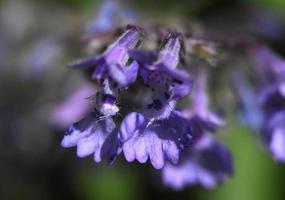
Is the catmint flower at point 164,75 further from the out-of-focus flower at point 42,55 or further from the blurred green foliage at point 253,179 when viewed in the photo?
the out-of-focus flower at point 42,55

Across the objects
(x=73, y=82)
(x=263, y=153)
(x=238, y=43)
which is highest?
(x=238, y=43)

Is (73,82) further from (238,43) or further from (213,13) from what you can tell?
(238,43)

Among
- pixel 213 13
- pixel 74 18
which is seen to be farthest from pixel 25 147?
pixel 213 13

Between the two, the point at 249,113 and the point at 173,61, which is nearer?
the point at 173,61

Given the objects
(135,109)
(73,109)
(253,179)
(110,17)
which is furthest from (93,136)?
(253,179)

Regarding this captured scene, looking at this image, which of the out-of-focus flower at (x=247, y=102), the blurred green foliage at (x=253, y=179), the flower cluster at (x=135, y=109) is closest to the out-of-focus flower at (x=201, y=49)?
the flower cluster at (x=135, y=109)

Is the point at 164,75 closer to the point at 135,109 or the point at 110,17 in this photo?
the point at 135,109

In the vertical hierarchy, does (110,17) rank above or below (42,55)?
above
